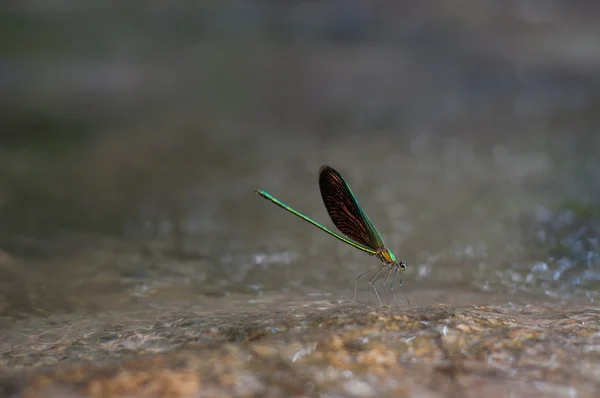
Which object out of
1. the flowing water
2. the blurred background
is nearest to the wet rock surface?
the flowing water

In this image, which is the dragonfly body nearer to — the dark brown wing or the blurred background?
the dark brown wing

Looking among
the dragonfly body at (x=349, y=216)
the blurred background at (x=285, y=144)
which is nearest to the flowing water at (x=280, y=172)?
the blurred background at (x=285, y=144)

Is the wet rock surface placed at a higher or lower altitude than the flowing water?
lower

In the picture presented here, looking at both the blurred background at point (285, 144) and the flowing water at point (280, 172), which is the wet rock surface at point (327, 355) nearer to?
the flowing water at point (280, 172)

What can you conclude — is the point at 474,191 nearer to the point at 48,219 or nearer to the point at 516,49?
the point at 48,219

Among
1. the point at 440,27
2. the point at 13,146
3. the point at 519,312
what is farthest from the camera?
the point at 440,27

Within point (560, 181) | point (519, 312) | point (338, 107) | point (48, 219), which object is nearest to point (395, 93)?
point (338, 107)

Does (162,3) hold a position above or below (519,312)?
above
